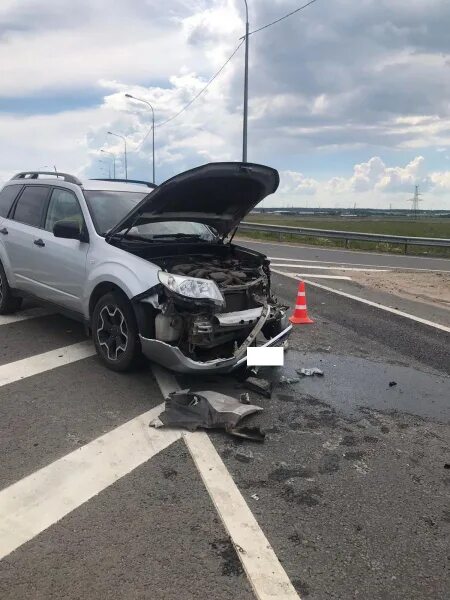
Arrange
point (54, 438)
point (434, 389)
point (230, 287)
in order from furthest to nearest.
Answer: point (434, 389)
point (230, 287)
point (54, 438)

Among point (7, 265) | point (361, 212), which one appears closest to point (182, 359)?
point (7, 265)

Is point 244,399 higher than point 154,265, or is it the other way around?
point 154,265

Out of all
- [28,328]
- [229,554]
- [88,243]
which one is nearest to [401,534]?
[229,554]

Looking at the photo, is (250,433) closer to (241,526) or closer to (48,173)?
(241,526)

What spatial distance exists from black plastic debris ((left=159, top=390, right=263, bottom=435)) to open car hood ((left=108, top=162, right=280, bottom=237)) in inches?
72.4

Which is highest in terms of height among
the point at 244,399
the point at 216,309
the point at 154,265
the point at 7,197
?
the point at 7,197

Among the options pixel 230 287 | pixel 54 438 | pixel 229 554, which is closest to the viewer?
pixel 229 554

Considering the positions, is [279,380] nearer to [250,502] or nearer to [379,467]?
[379,467]

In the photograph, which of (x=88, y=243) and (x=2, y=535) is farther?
(x=88, y=243)

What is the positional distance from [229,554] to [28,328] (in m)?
4.87

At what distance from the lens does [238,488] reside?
3342mm

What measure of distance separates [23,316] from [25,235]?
132 centimetres

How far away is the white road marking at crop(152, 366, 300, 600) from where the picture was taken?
252 centimetres

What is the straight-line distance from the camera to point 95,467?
139 inches
